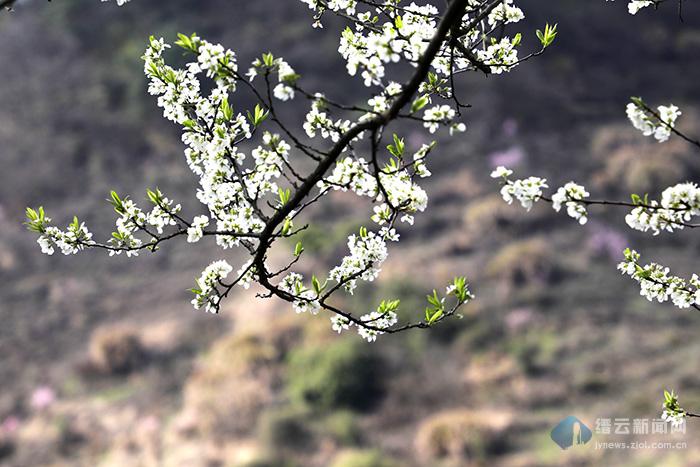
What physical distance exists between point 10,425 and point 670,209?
12.1 metres

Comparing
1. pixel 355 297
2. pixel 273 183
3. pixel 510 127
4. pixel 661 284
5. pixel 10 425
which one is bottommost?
pixel 661 284

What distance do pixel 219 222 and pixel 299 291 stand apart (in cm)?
55

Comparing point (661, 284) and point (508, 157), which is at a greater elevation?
point (508, 157)

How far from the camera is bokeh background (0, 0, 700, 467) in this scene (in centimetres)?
1001

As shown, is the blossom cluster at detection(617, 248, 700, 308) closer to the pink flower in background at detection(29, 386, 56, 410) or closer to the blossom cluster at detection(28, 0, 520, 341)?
the blossom cluster at detection(28, 0, 520, 341)

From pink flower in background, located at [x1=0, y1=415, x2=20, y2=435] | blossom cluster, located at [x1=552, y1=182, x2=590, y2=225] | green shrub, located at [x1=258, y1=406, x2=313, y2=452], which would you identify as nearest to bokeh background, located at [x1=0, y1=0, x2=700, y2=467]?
green shrub, located at [x1=258, y1=406, x2=313, y2=452]

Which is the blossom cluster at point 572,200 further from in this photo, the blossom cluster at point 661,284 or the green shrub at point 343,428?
the green shrub at point 343,428

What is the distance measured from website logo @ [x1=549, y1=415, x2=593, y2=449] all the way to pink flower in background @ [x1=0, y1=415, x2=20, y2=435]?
29.9 feet

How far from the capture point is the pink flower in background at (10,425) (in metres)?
11.5

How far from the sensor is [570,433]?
9.23 meters

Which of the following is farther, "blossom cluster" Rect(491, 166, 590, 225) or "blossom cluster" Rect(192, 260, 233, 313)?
"blossom cluster" Rect(192, 260, 233, 313)

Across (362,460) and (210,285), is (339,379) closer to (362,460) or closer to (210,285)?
(362,460)

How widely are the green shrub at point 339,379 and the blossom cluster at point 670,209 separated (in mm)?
8085

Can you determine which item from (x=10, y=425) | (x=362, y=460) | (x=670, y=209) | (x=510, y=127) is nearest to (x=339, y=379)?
(x=362, y=460)
